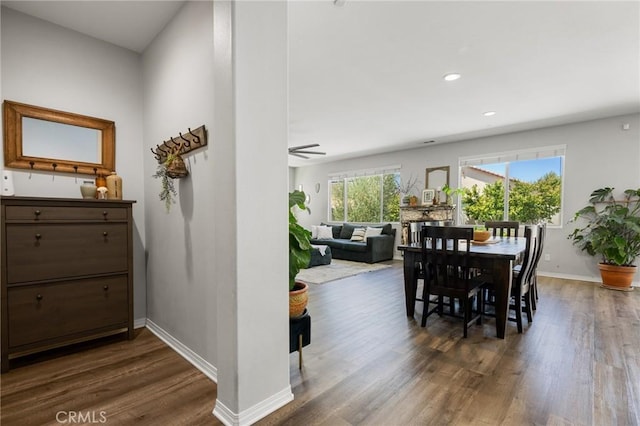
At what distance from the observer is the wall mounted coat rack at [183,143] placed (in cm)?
194

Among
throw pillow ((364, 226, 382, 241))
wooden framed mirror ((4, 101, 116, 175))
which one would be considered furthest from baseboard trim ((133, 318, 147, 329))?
throw pillow ((364, 226, 382, 241))

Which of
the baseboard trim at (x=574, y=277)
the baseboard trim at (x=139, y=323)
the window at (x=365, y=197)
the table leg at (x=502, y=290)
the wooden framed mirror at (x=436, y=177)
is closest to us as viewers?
the table leg at (x=502, y=290)

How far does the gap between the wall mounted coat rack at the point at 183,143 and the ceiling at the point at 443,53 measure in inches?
38.2

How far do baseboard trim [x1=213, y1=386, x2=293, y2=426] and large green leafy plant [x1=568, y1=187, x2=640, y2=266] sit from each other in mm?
5081

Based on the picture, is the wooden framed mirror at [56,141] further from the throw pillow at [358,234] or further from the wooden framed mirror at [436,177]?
the wooden framed mirror at [436,177]

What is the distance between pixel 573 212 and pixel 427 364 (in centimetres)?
459

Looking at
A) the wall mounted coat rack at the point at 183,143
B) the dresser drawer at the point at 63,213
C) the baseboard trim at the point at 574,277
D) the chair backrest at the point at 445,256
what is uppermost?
the wall mounted coat rack at the point at 183,143

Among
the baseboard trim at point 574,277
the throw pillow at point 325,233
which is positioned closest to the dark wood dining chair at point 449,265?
the baseboard trim at point 574,277

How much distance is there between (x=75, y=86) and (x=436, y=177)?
6133 millimetres

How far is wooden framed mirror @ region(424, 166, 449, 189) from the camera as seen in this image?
628 centimetres

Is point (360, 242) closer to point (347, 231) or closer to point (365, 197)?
point (347, 231)

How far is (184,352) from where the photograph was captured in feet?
7.10

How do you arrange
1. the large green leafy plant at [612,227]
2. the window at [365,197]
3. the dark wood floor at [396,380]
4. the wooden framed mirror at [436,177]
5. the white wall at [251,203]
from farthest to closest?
the window at [365,197] < the wooden framed mirror at [436,177] < the large green leafy plant at [612,227] < the dark wood floor at [396,380] < the white wall at [251,203]

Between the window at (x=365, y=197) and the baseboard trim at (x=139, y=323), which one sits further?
the window at (x=365, y=197)
